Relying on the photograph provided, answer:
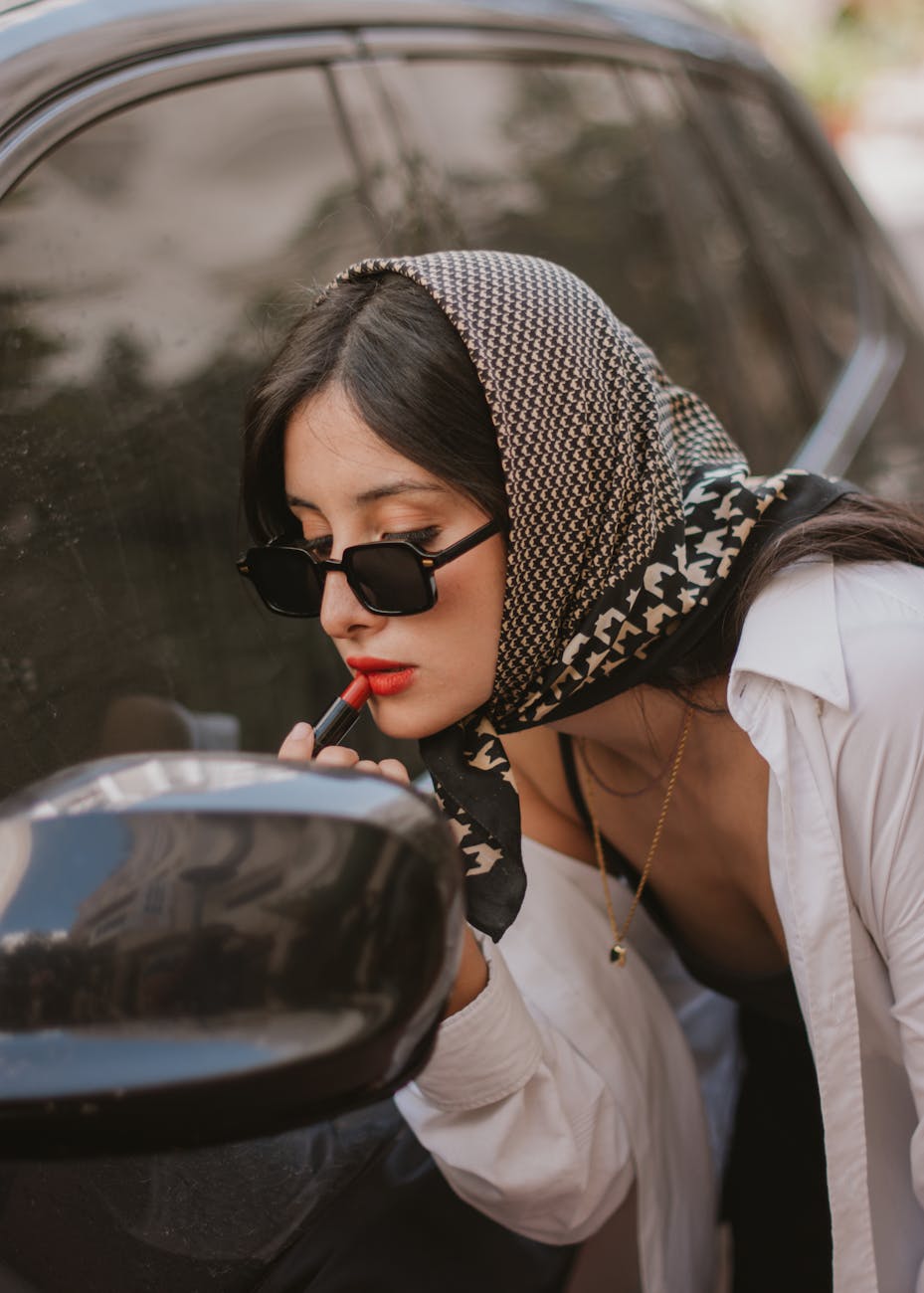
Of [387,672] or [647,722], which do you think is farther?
[647,722]

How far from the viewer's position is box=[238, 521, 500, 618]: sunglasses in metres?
1.40

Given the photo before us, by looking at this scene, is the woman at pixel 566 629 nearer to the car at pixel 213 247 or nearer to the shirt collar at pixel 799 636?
the shirt collar at pixel 799 636

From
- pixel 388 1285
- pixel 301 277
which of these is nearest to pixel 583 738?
pixel 301 277

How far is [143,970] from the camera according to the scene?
83 cm

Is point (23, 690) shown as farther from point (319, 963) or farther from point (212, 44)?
point (212, 44)

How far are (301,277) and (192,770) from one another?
106 cm

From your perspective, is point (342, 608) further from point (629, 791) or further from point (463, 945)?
point (629, 791)

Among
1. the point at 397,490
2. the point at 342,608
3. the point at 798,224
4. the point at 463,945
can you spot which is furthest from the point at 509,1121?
the point at 798,224

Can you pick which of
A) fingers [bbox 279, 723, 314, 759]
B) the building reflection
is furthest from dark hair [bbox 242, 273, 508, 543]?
the building reflection

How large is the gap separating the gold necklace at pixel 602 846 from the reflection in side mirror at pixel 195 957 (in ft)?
3.21

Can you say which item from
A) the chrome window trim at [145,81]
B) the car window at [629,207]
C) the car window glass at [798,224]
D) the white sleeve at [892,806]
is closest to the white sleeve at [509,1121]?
the white sleeve at [892,806]

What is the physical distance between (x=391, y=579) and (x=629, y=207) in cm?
147

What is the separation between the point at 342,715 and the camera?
145 cm

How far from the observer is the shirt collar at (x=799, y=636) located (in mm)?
1479
